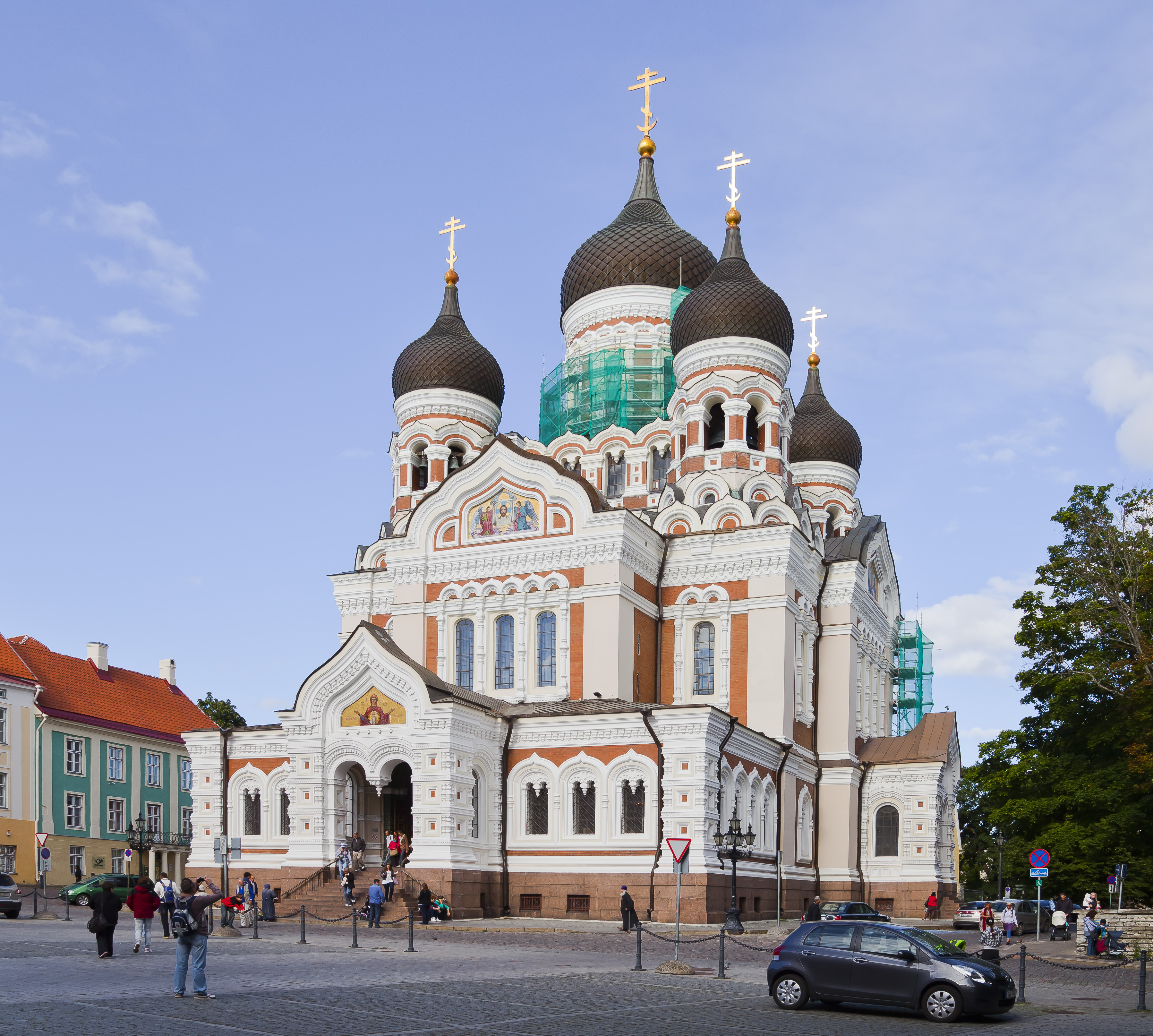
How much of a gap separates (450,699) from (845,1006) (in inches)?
614

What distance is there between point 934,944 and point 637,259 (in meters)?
31.5

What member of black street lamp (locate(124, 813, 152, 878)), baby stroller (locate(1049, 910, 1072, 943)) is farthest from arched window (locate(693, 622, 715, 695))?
black street lamp (locate(124, 813, 152, 878))

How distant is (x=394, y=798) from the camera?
33.3 meters

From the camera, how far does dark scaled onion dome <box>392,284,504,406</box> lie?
41.8 meters

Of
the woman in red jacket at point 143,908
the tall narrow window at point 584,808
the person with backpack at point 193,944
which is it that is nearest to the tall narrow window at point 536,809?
the tall narrow window at point 584,808

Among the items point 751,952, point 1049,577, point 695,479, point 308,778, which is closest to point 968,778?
point 1049,577

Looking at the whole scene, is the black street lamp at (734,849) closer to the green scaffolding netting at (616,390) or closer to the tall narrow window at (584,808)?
the tall narrow window at (584,808)

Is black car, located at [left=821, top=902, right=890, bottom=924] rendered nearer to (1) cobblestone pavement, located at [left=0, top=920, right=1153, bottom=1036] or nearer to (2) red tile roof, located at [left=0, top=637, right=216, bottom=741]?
(1) cobblestone pavement, located at [left=0, top=920, right=1153, bottom=1036]

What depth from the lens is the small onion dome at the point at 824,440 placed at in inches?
1786

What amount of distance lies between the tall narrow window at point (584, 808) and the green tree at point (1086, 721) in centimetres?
1053

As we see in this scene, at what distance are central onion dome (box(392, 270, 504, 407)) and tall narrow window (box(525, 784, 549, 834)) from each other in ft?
50.2

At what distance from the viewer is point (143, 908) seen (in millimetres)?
18328

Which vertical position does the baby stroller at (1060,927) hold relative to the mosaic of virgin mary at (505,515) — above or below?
below

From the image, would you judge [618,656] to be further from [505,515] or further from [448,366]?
[448,366]
